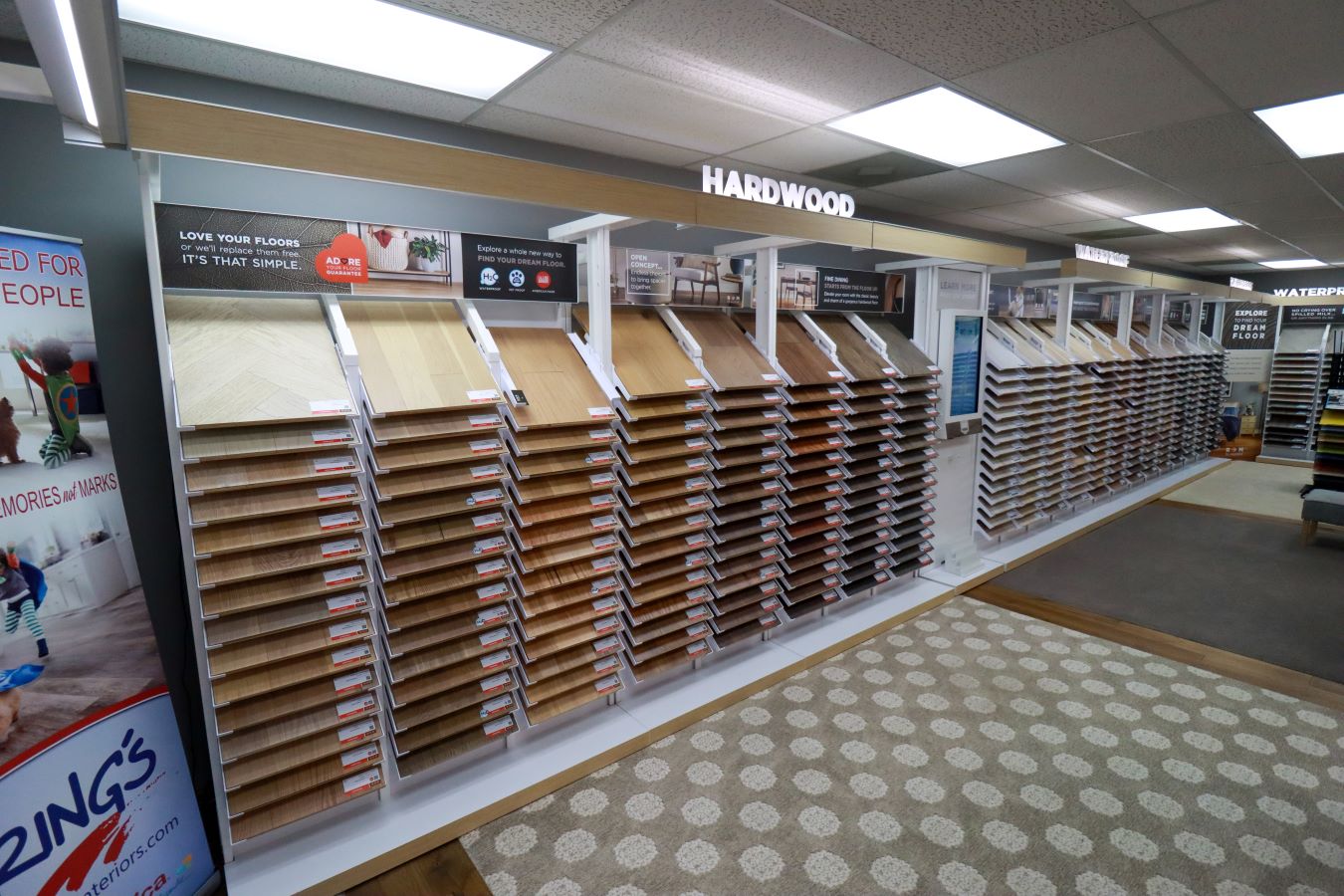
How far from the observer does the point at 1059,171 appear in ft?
14.3

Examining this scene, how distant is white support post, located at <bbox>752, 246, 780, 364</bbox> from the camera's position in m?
3.81

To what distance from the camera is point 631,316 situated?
3584 mm

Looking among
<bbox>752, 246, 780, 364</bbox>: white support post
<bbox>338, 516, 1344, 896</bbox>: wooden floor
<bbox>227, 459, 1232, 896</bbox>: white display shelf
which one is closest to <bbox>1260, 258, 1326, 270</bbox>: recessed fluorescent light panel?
<bbox>338, 516, 1344, 896</bbox>: wooden floor

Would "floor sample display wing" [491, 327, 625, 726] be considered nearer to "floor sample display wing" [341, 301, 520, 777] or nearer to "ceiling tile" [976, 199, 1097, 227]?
"floor sample display wing" [341, 301, 520, 777]

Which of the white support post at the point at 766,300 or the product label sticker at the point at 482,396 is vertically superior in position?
the white support post at the point at 766,300

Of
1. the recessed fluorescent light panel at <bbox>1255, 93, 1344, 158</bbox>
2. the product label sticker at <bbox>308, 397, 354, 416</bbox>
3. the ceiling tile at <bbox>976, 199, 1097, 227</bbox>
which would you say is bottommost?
the product label sticker at <bbox>308, 397, 354, 416</bbox>

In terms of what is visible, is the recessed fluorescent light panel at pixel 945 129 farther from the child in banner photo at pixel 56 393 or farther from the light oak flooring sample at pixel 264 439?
the child in banner photo at pixel 56 393

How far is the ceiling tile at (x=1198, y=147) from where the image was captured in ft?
11.4

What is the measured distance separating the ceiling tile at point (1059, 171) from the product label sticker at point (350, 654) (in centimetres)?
432

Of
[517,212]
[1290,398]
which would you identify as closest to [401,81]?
[517,212]

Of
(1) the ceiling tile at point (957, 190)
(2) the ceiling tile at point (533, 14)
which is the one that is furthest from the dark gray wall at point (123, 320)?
(1) the ceiling tile at point (957, 190)

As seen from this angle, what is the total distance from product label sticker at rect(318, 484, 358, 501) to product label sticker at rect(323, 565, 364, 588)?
263mm

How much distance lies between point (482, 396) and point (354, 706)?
4.04 feet

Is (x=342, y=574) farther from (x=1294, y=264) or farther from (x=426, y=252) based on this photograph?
(x=1294, y=264)
